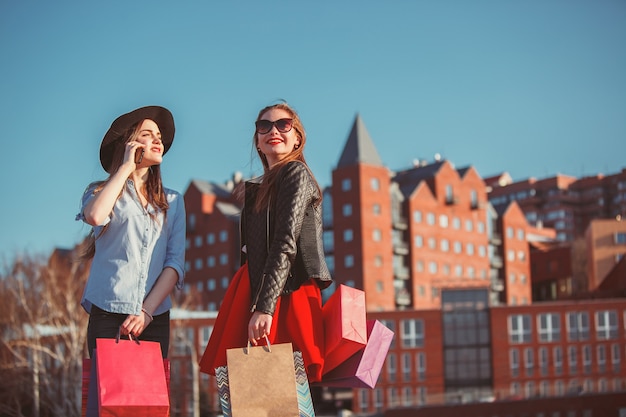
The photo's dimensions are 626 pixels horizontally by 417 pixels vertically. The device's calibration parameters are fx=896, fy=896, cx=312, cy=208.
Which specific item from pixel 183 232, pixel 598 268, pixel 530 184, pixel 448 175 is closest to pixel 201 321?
pixel 448 175

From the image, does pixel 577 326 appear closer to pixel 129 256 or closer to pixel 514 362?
pixel 514 362

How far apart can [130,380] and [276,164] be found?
4.64 feet

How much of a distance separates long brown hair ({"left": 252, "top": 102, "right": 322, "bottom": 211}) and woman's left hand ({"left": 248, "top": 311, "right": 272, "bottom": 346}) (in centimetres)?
64

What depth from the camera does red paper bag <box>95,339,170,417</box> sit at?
12.1 ft

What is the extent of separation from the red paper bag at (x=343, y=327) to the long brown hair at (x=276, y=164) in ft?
1.83

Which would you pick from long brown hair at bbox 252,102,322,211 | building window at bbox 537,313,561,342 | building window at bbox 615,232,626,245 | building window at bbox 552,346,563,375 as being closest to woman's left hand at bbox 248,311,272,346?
long brown hair at bbox 252,102,322,211

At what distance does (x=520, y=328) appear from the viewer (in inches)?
2581

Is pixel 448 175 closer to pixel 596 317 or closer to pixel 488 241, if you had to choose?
pixel 488 241

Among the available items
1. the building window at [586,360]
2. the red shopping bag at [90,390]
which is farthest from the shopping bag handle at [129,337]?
the building window at [586,360]

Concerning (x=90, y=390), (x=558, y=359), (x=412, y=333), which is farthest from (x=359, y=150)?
(x=90, y=390)

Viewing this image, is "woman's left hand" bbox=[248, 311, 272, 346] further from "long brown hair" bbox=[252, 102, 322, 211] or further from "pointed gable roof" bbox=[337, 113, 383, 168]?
"pointed gable roof" bbox=[337, 113, 383, 168]

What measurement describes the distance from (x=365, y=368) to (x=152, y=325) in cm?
108

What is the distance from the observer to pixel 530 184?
135 metres

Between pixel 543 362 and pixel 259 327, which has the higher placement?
pixel 259 327
